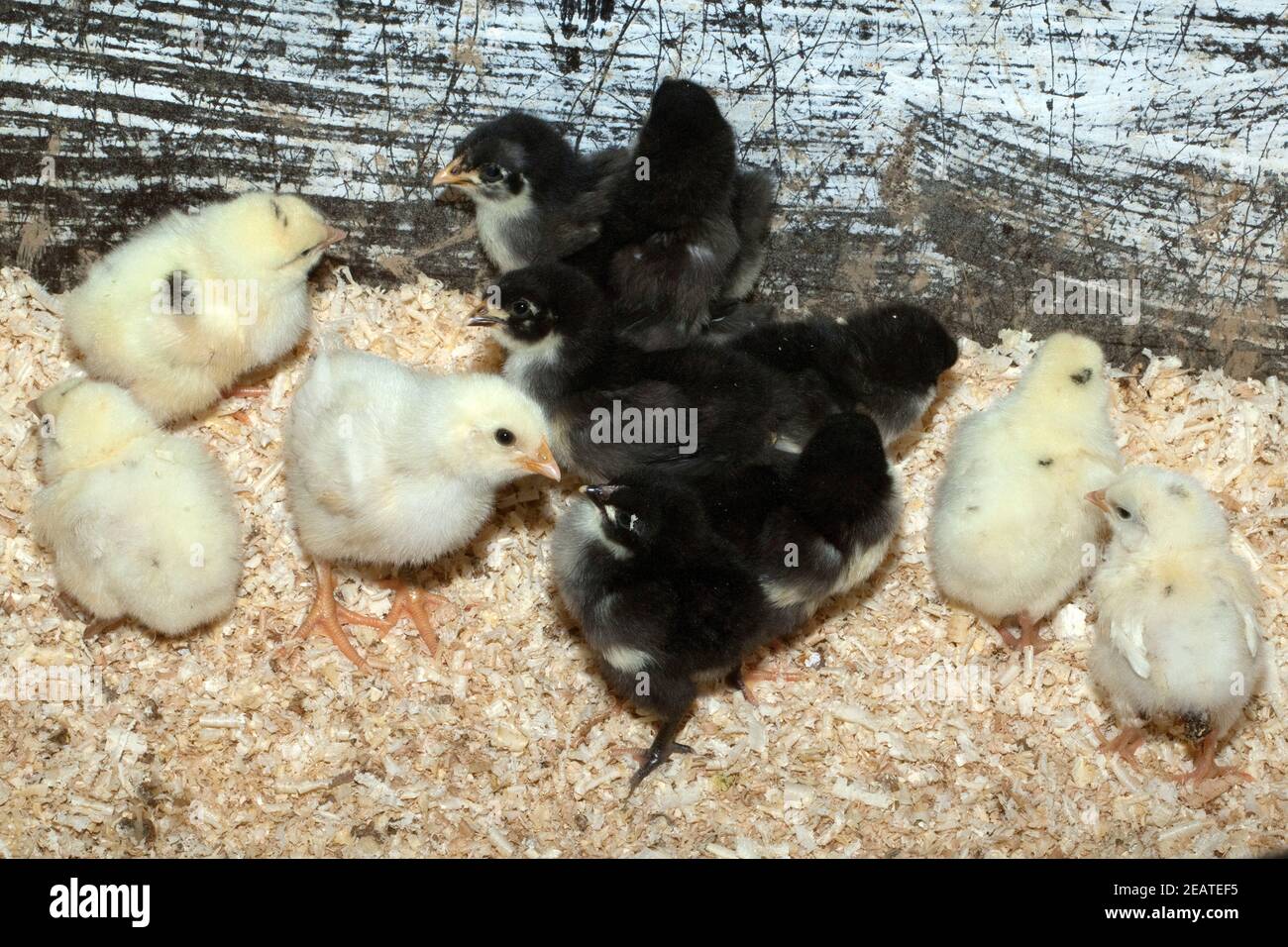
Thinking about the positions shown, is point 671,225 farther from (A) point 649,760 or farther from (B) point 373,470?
(A) point 649,760

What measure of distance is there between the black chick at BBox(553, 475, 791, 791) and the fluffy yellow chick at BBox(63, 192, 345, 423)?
1145 mm

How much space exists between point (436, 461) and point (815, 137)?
1.44 meters

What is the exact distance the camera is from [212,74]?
3.42m

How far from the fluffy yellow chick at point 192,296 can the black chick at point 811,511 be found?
1.32 metres

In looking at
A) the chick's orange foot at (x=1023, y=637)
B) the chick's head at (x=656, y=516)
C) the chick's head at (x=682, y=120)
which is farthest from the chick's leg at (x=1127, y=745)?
the chick's head at (x=682, y=120)

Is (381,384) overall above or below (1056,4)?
below

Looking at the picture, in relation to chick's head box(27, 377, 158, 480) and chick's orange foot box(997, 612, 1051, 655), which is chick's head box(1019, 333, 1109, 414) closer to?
chick's orange foot box(997, 612, 1051, 655)

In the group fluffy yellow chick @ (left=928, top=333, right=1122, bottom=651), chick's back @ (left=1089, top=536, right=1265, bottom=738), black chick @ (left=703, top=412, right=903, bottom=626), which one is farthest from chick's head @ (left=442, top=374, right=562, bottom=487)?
chick's back @ (left=1089, top=536, right=1265, bottom=738)

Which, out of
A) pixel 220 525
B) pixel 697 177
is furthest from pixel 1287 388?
pixel 220 525

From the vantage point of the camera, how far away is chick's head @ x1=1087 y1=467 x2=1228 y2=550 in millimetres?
3035

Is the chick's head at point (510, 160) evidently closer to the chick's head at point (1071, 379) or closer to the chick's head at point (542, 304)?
the chick's head at point (542, 304)

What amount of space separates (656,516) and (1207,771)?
5.29ft

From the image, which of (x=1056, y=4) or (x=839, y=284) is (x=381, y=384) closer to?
(x=839, y=284)

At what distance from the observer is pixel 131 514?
3.00 m
